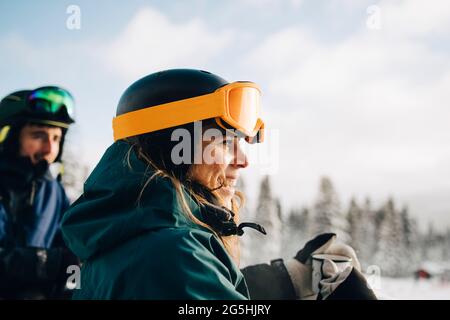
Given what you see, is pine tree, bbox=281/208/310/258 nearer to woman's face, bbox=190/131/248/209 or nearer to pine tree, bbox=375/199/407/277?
pine tree, bbox=375/199/407/277

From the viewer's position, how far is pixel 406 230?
78.6m

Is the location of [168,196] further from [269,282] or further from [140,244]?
[269,282]

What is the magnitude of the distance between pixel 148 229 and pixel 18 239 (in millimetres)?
3725

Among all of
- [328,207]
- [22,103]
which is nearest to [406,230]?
[328,207]

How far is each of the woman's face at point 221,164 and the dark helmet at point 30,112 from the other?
12.7 feet

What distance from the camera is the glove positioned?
2.59 metres

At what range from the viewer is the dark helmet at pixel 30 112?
17.7ft

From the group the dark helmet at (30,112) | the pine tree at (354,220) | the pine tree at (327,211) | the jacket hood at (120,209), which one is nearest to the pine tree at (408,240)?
the pine tree at (354,220)

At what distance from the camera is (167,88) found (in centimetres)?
247

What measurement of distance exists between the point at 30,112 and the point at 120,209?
425 centimetres

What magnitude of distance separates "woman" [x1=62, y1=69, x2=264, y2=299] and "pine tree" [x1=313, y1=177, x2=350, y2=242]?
42317mm

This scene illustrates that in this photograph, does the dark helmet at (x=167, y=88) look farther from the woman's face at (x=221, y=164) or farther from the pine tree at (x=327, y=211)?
the pine tree at (x=327, y=211)

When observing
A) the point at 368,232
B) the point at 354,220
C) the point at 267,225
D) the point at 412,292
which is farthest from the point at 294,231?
the point at 412,292
